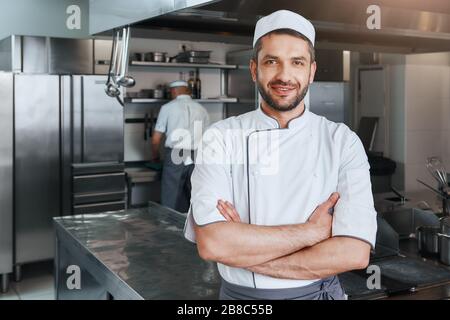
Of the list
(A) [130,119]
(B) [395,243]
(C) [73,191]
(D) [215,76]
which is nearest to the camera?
(B) [395,243]

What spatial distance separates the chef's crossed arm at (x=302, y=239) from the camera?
51.7 inches

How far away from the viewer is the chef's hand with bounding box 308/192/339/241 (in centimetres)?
134

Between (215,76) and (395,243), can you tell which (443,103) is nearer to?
(215,76)

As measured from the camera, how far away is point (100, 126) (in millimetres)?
4715

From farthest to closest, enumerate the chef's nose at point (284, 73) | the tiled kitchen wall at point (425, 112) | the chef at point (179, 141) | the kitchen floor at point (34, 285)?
the tiled kitchen wall at point (425, 112)
the chef at point (179, 141)
the kitchen floor at point (34, 285)
the chef's nose at point (284, 73)

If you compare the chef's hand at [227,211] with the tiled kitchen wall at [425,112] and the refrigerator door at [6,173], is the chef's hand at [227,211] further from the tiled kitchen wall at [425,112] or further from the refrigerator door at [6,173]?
the tiled kitchen wall at [425,112]

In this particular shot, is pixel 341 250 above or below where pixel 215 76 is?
below

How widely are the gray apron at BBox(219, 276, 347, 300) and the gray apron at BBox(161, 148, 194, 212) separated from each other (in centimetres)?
361

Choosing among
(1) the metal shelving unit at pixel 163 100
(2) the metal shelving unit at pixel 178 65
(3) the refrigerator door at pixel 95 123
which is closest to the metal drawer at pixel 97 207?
(3) the refrigerator door at pixel 95 123

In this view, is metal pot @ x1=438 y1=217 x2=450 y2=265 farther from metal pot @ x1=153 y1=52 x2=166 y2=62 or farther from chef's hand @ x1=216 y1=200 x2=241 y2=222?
metal pot @ x1=153 y1=52 x2=166 y2=62

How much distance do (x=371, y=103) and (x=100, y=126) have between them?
3.06 meters

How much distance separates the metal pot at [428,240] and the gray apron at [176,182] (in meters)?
3.11

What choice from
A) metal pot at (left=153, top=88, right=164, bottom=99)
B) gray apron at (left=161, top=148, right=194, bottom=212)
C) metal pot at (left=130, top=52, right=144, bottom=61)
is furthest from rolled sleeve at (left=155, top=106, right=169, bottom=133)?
metal pot at (left=130, top=52, right=144, bottom=61)
